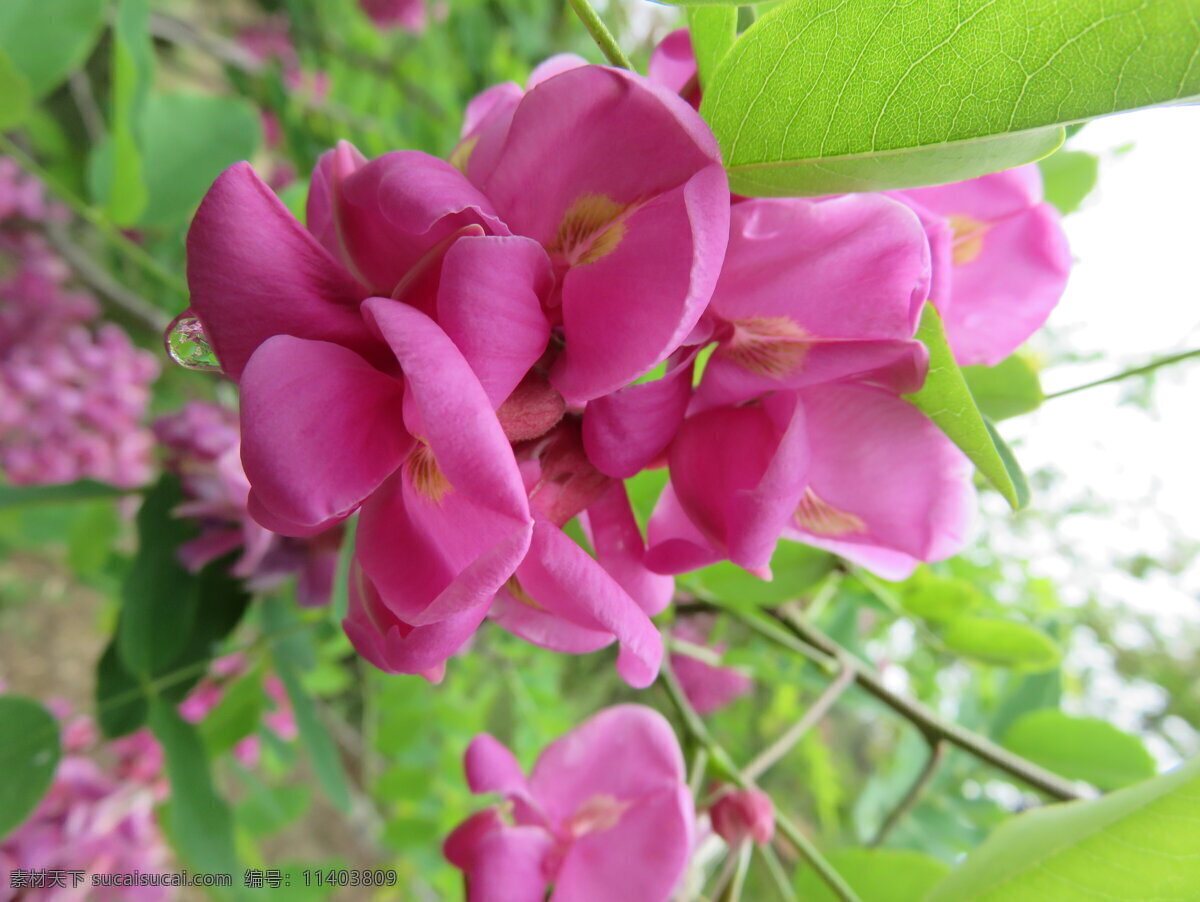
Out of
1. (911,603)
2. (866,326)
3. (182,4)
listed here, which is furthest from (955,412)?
(182,4)

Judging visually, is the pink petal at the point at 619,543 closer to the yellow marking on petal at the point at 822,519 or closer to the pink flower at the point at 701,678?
the yellow marking on petal at the point at 822,519

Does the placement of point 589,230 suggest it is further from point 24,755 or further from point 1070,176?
point 24,755

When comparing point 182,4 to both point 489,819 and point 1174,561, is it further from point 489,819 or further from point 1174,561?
point 1174,561

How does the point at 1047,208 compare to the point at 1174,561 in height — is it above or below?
above

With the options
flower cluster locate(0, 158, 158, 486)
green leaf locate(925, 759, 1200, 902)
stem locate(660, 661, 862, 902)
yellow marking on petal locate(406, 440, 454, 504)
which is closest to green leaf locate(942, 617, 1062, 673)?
stem locate(660, 661, 862, 902)

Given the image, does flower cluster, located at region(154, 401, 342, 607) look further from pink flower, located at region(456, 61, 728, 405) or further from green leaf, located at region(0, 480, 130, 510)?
pink flower, located at region(456, 61, 728, 405)

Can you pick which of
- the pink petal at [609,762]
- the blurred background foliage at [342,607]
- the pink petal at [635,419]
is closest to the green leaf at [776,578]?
the blurred background foliage at [342,607]
